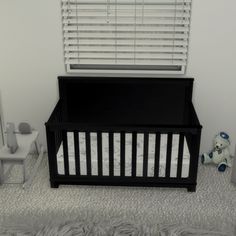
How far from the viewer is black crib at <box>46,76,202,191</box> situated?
5.98 ft

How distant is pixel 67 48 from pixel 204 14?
0.77 metres

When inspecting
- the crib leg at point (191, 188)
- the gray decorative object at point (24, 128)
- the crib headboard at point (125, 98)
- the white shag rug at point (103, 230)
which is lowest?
the crib leg at point (191, 188)

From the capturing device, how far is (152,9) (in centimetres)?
194

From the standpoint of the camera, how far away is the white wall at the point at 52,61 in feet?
6.46

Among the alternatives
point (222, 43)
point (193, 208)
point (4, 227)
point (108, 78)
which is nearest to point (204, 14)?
point (222, 43)

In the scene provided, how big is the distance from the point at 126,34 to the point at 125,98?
382 millimetres

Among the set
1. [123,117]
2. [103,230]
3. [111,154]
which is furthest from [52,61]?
[103,230]

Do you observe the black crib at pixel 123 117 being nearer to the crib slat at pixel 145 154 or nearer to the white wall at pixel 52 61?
the crib slat at pixel 145 154

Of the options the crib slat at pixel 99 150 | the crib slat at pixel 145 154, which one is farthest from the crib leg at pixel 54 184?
the crib slat at pixel 145 154

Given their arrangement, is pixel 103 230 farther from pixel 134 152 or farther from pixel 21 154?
pixel 21 154

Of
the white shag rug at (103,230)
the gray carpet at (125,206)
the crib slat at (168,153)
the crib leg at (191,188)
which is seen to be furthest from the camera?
the crib leg at (191,188)

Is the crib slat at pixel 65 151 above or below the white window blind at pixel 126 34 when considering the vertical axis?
below

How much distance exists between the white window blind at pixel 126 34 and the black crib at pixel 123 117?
100 mm

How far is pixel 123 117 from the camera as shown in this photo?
2.22m
